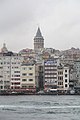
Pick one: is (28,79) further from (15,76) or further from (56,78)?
(56,78)

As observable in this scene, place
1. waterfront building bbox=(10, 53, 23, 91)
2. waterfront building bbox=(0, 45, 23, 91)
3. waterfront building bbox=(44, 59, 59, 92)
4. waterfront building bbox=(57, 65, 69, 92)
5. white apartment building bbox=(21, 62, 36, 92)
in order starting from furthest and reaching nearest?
waterfront building bbox=(44, 59, 59, 92) → waterfront building bbox=(57, 65, 69, 92) → waterfront building bbox=(0, 45, 23, 91) → waterfront building bbox=(10, 53, 23, 91) → white apartment building bbox=(21, 62, 36, 92)

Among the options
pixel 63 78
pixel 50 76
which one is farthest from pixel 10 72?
pixel 63 78

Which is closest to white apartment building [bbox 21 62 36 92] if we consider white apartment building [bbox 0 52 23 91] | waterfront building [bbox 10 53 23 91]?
waterfront building [bbox 10 53 23 91]

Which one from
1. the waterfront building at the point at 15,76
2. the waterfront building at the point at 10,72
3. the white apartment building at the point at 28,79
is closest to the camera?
the white apartment building at the point at 28,79

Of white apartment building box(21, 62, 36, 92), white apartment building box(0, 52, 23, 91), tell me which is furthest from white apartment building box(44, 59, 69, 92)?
white apartment building box(0, 52, 23, 91)

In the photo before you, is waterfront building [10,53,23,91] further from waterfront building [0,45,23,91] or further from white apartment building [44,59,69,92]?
white apartment building [44,59,69,92]

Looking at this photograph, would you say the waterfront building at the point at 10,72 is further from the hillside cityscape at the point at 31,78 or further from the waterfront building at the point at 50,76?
the waterfront building at the point at 50,76

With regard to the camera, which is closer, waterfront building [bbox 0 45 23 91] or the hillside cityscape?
the hillside cityscape

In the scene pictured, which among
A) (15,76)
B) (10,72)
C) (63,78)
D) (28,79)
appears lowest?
(28,79)

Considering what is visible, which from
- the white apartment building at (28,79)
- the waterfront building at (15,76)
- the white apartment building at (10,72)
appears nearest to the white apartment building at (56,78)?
the white apartment building at (28,79)

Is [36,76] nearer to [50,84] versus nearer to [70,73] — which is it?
[50,84]

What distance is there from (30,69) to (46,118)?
7492 centimetres

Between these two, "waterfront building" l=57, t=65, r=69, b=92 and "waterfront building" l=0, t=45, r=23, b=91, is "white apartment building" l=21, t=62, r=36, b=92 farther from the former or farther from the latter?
"waterfront building" l=57, t=65, r=69, b=92

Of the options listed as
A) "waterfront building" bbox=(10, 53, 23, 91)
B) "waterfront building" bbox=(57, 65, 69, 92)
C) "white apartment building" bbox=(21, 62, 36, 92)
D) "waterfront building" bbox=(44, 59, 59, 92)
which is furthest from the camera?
"waterfront building" bbox=(44, 59, 59, 92)
